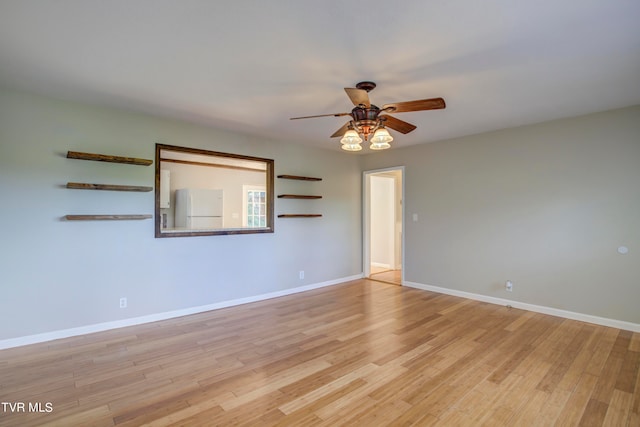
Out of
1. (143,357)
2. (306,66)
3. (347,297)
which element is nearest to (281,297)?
(347,297)

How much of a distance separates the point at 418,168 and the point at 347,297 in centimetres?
248

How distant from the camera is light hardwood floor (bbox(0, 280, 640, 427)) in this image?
2.07 metres

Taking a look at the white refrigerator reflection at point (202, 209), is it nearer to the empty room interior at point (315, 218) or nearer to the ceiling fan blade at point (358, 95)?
the empty room interior at point (315, 218)

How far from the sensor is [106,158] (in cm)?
344

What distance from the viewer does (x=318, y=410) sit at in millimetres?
2104

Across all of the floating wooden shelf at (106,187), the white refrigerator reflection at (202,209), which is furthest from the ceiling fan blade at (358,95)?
the white refrigerator reflection at (202,209)

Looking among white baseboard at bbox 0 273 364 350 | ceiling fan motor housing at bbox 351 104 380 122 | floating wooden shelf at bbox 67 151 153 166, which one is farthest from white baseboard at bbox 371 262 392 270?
floating wooden shelf at bbox 67 151 153 166

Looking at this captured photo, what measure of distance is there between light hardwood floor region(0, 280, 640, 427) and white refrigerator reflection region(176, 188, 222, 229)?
6.88 ft

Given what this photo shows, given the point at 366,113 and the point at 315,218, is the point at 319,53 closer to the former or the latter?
the point at 366,113

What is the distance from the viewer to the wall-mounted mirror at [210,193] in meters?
4.58

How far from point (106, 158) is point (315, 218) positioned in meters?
3.16

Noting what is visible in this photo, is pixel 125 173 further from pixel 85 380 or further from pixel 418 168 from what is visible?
pixel 418 168

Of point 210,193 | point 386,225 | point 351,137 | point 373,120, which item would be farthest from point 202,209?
point 386,225

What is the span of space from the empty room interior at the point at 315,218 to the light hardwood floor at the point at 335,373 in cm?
2
